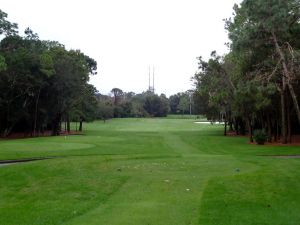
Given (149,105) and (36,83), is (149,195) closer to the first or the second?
(36,83)

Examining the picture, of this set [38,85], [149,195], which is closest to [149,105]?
[38,85]

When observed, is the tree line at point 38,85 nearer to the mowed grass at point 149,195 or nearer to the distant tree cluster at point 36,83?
the distant tree cluster at point 36,83

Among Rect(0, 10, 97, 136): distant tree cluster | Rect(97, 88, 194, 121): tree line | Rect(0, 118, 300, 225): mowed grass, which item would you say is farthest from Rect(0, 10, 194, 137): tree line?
Rect(97, 88, 194, 121): tree line

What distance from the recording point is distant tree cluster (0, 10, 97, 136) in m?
55.5

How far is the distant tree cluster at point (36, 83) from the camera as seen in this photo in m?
55.5

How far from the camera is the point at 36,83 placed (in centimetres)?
5681

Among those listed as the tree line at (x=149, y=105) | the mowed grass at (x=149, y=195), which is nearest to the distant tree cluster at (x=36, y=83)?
the mowed grass at (x=149, y=195)

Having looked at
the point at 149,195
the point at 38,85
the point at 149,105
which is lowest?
the point at 149,195

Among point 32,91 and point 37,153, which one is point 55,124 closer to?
point 32,91

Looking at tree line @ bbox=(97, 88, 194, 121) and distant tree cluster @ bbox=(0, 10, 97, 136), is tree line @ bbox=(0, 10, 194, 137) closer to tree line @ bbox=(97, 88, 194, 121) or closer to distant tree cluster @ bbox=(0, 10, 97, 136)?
distant tree cluster @ bbox=(0, 10, 97, 136)

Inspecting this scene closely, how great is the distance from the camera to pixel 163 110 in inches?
6786

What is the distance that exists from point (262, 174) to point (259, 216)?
18.6ft

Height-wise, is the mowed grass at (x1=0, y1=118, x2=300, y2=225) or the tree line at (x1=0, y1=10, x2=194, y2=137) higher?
the tree line at (x1=0, y1=10, x2=194, y2=137)

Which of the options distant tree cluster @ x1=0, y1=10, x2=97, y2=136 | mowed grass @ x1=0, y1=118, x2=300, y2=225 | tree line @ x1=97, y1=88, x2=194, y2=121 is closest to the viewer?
mowed grass @ x1=0, y1=118, x2=300, y2=225
